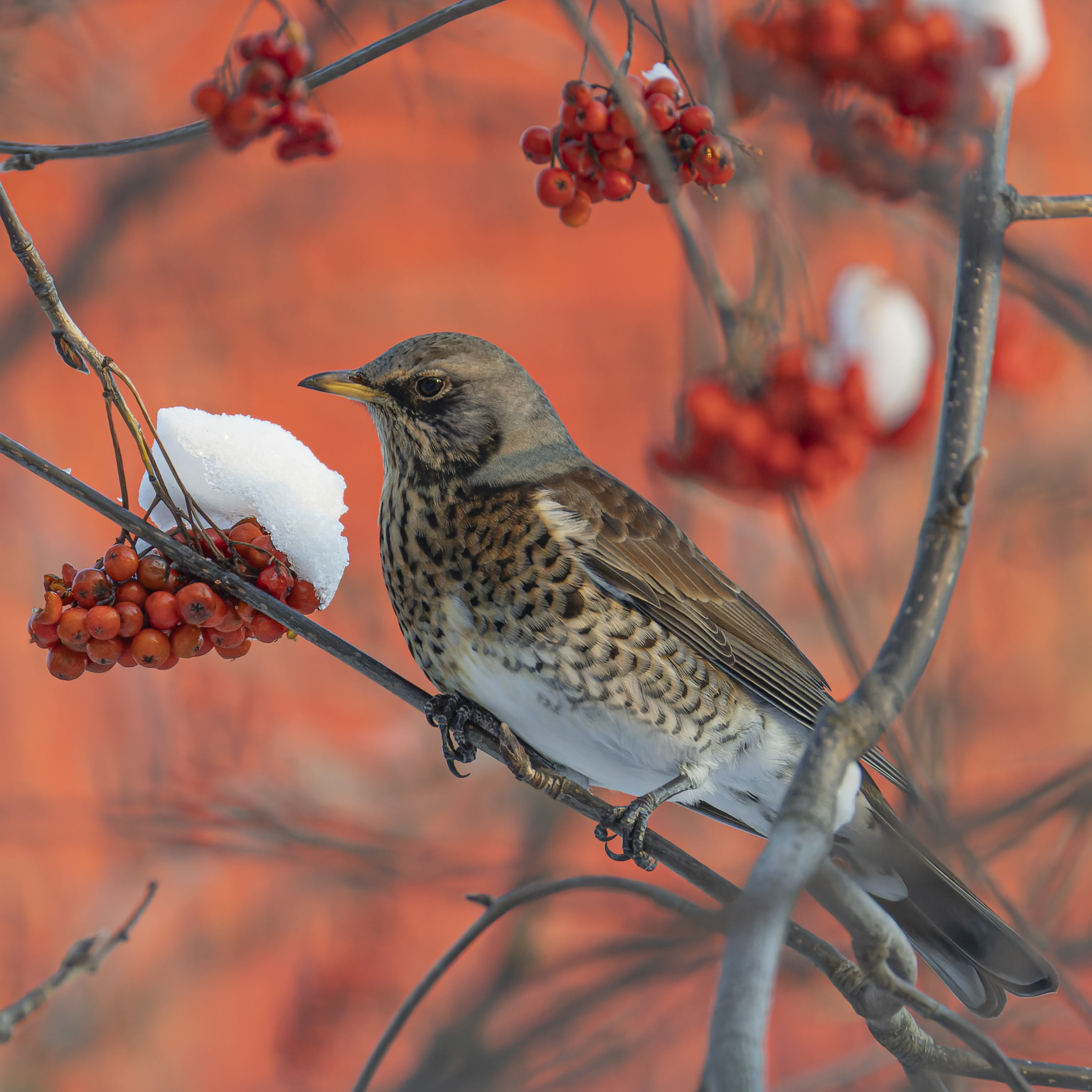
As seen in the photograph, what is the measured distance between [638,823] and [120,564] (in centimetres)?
76

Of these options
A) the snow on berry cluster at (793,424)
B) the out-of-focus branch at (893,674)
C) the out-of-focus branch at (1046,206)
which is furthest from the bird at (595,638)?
the out-of-focus branch at (1046,206)

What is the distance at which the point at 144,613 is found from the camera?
1.09 meters

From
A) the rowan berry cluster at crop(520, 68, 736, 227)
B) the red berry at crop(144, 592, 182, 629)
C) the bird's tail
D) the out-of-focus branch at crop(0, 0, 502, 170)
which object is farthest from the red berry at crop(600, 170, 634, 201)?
the bird's tail

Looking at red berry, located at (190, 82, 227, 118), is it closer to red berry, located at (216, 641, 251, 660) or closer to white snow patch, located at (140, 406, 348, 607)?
white snow patch, located at (140, 406, 348, 607)

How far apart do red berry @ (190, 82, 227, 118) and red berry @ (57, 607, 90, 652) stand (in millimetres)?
542

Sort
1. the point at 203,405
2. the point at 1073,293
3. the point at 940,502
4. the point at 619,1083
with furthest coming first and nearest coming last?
the point at 203,405 → the point at 619,1083 → the point at 940,502 → the point at 1073,293

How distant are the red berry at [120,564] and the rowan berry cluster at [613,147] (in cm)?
62

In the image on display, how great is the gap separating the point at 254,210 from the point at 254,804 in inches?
72.9

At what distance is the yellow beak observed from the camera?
152cm

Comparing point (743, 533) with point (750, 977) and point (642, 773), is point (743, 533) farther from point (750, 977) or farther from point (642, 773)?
point (750, 977)

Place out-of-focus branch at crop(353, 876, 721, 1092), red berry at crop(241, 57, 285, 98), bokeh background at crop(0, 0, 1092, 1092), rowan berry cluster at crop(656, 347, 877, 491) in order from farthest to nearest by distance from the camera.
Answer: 1. bokeh background at crop(0, 0, 1092, 1092)
2. rowan berry cluster at crop(656, 347, 877, 491)
3. red berry at crop(241, 57, 285, 98)
4. out-of-focus branch at crop(353, 876, 721, 1092)

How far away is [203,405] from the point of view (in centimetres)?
298

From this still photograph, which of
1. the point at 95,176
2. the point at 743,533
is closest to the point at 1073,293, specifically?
the point at 743,533

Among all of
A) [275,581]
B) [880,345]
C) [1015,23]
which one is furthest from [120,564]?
[880,345]
